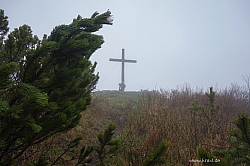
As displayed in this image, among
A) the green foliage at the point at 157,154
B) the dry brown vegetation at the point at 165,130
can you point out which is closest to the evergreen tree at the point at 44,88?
the green foliage at the point at 157,154

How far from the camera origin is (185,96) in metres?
8.17

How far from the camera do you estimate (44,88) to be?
4.58 ft

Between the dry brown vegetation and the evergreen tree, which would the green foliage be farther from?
the dry brown vegetation

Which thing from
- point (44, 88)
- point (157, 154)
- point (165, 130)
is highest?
point (44, 88)

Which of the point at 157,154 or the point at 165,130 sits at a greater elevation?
the point at 157,154

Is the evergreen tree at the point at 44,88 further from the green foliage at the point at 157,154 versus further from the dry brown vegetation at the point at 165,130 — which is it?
the dry brown vegetation at the point at 165,130

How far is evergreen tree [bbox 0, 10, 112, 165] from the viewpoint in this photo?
1024 mm

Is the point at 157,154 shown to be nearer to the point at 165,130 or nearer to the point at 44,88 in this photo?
the point at 44,88

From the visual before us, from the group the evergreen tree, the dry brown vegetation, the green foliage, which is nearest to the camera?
the evergreen tree

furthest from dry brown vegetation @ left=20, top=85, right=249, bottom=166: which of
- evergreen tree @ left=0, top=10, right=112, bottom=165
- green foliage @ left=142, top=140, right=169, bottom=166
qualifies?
evergreen tree @ left=0, top=10, right=112, bottom=165

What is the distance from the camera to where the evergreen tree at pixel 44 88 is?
1.02 m

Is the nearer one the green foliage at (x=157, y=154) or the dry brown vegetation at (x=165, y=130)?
the green foliage at (x=157, y=154)

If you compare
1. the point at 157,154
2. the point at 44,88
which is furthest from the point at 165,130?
the point at 44,88

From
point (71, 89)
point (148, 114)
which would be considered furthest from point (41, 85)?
point (148, 114)
